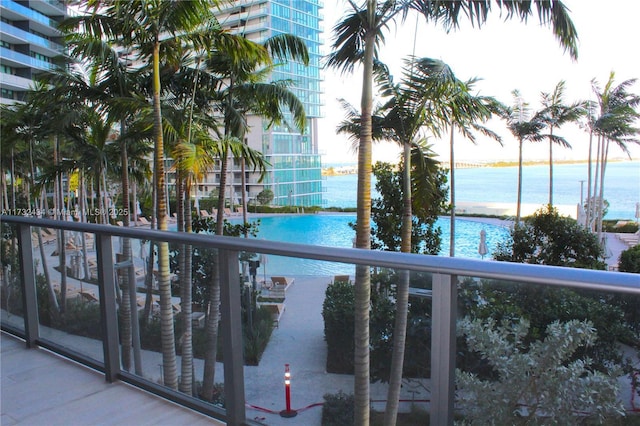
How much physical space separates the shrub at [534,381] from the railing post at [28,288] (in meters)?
2.85

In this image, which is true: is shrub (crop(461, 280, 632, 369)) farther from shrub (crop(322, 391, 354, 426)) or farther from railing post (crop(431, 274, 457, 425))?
shrub (crop(322, 391, 354, 426))

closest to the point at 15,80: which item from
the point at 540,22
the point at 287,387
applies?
the point at 540,22

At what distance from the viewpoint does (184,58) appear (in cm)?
1214

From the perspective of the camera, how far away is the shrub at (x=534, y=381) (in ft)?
4.25

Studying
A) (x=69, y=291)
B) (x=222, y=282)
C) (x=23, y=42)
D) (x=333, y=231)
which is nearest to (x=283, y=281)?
(x=222, y=282)

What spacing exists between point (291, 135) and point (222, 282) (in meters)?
52.3

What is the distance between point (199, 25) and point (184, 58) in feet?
6.64

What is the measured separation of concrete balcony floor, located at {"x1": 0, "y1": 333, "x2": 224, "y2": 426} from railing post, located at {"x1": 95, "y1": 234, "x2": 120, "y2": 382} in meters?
0.09

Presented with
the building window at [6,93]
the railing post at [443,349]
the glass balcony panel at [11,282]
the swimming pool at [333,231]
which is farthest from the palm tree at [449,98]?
the building window at [6,93]

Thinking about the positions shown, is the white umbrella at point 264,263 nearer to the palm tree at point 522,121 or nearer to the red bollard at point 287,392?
the red bollard at point 287,392

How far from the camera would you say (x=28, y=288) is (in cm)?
335

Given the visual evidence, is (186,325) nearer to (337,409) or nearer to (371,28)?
(337,409)

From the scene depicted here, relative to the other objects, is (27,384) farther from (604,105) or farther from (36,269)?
(604,105)

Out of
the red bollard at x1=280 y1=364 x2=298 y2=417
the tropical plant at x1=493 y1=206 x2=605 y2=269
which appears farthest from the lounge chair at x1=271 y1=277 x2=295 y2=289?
the tropical plant at x1=493 y1=206 x2=605 y2=269
